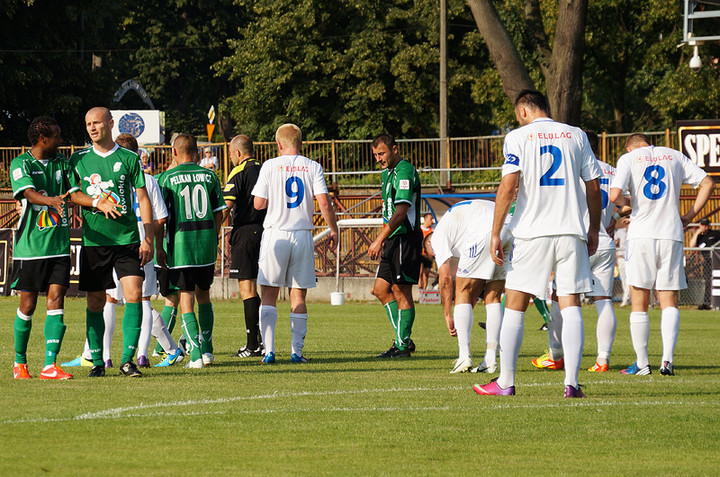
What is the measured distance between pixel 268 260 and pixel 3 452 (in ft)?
17.8

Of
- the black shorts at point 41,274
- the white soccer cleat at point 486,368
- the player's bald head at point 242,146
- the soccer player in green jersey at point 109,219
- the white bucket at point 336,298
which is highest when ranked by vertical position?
the player's bald head at point 242,146

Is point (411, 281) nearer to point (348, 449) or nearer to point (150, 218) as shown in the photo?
point (150, 218)

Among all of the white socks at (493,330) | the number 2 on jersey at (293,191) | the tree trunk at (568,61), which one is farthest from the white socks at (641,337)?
the tree trunk at (568,61)

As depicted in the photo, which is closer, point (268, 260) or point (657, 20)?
point (268, 260)

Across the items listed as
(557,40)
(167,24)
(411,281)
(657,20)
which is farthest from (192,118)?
(411,281)

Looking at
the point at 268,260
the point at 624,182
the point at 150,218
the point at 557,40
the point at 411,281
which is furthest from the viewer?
the point at 557,40

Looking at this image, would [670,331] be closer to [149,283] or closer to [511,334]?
[511,334]

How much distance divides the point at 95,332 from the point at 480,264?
11.2ft

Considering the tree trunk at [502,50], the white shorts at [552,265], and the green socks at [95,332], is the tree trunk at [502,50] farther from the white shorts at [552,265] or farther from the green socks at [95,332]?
the white shorts at [552,265]

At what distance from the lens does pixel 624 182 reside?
10.3 metres

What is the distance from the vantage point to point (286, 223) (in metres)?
11.2

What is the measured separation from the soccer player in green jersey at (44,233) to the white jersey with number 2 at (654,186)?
4.60 meters

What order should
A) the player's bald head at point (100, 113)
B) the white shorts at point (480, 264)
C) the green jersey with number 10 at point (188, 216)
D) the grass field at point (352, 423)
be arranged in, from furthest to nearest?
1. the green jersey with number 10 at point (188, 216)
2. the white shorts at point (480, 264)
3. the player's bald head at point (100, 113)
4. the grass field at point (352, 423)

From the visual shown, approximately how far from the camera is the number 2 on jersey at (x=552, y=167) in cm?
813
